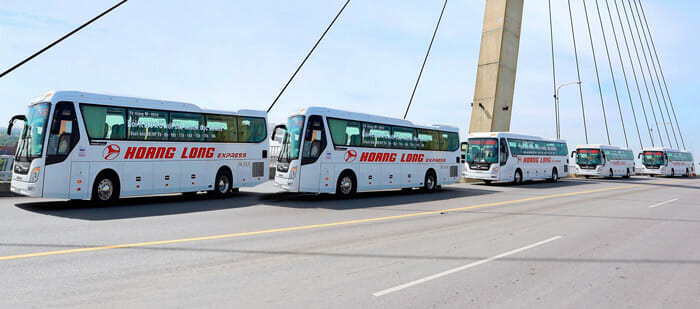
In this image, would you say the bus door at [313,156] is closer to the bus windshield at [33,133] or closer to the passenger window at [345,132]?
the passenger window at [345,132]

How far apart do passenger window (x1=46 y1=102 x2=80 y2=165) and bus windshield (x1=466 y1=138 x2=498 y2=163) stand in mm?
18916

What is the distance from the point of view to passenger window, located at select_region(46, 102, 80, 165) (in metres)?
10.7

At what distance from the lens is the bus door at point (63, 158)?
34.9 feet

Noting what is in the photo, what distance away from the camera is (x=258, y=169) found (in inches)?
611

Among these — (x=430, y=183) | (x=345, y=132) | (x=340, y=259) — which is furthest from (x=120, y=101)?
(x=430, y=183)

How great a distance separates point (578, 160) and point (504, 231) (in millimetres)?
32266

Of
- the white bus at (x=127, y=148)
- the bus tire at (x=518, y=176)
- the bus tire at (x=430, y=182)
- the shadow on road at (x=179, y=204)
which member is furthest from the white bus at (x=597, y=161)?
the white bus at (x=127, y=148)

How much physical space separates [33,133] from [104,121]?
1625 millimetres

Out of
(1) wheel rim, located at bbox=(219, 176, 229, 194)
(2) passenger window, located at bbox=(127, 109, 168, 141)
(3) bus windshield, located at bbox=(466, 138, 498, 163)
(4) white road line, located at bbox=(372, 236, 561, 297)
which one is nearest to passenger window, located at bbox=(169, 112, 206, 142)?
(2) passenger window, located at bbox=(127, 109, 168, 141)

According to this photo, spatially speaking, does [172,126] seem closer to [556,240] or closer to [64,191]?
[64,191]

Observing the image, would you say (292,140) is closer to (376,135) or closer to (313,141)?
(313,141)

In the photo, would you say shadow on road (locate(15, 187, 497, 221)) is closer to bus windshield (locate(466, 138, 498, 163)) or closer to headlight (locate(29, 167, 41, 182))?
headlight (locate(29, 167, 41, 182))

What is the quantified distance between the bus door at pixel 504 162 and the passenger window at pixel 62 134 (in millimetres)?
19373

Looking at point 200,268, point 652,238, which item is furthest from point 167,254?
point 652,238
